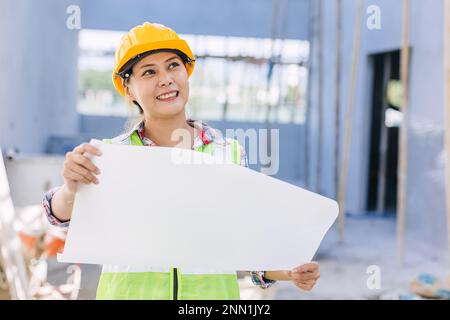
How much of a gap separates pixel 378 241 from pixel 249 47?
5.52 metres

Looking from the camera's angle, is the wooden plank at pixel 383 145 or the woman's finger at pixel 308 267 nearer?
the woman's finger at pixel 308 267

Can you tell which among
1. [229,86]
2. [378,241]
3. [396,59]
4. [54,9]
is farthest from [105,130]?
[378,241]

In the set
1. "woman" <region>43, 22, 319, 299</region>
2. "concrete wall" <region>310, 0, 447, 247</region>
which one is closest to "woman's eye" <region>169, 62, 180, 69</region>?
"woman" <region>43, 22, 319, 299</region>

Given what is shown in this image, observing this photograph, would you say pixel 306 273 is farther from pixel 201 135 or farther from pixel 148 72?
pixel 148 72

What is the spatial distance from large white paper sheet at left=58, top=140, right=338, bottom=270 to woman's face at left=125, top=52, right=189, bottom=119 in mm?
174

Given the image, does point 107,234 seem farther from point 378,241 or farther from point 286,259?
point 378,241

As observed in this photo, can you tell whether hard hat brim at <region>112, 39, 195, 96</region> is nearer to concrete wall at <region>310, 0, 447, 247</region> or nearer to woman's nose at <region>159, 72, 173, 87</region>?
woman's nose at <region>159, 72, 173, 87</region>

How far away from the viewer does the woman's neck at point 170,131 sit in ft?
3.50

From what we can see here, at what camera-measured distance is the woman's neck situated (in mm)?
1065

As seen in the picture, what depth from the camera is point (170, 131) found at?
3.53 feet

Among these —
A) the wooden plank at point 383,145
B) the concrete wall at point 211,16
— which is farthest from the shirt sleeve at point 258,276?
the concrete wall at point 211,16

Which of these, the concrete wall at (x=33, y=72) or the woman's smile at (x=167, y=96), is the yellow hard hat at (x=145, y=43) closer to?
the woman's smile at (x=167, y=96)

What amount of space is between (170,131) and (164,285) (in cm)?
29

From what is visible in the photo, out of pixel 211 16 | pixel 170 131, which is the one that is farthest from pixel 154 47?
pixel 211 16
